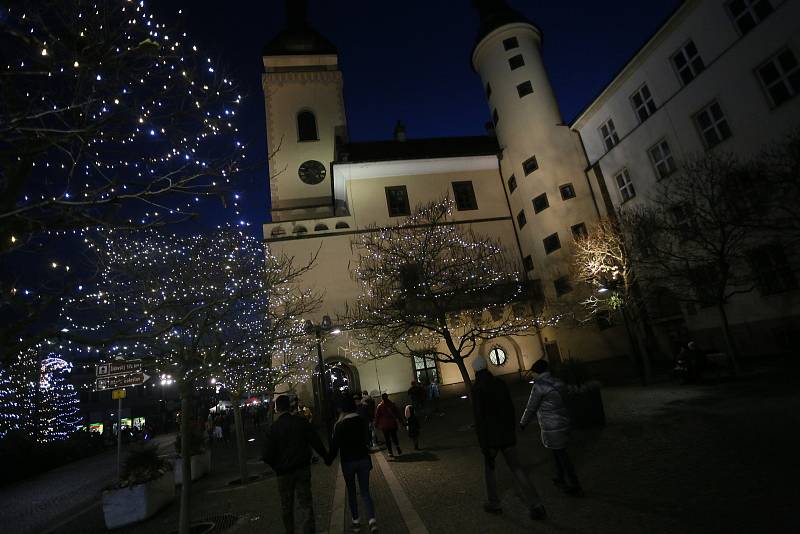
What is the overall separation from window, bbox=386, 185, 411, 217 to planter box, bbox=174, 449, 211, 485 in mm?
19492

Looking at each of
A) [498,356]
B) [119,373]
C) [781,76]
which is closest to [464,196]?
[498,356]

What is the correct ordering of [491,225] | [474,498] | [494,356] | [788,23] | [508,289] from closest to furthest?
[474,498] → [788,23] → [508,289] → [494,356] → [491,225]

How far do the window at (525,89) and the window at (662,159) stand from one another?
10500 mm

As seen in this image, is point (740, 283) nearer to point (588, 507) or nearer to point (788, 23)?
point (788, 23)

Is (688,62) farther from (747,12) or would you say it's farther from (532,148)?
(532,148)

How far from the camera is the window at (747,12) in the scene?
1475 centimetres

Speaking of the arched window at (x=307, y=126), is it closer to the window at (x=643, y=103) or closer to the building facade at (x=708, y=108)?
the building facade at (x=708, y=108)

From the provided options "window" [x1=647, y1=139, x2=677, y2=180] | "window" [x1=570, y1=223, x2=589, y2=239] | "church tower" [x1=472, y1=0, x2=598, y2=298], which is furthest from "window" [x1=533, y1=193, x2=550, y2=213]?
"window" [x1=647, y1=139, x2=677, y2=180]

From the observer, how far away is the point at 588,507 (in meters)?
5.18

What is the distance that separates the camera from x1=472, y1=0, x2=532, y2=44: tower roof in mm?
29031

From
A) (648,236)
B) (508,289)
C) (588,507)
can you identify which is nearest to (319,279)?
(508,289)

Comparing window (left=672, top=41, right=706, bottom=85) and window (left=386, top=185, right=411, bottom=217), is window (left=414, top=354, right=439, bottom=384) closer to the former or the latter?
window (left=386, top=185, right=411, bottom=217)

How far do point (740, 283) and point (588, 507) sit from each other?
47.4ft

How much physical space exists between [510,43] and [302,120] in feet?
56.0
